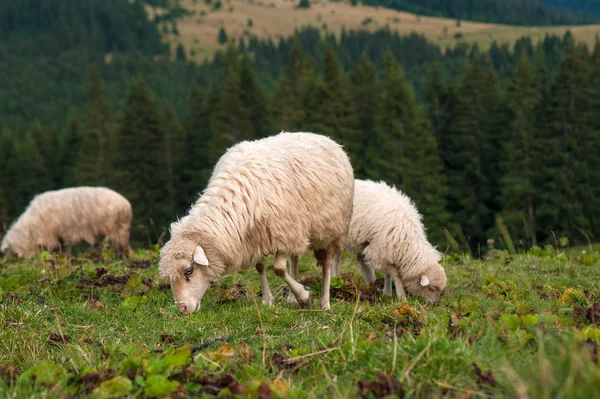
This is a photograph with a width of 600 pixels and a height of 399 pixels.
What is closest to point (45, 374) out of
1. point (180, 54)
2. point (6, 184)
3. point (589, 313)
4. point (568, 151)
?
point (589, 313)

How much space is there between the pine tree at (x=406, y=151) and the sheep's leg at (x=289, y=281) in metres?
33.5

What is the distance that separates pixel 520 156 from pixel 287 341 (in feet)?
127

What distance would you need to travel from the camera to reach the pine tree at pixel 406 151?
40688 millimetres

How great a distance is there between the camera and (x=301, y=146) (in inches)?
287

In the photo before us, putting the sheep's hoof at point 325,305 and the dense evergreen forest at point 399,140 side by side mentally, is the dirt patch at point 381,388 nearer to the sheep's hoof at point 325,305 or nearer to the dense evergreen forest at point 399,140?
the sheep's hoof at point 325,305

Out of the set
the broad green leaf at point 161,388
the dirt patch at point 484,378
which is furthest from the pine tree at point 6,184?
the dirt patch at point 484,378

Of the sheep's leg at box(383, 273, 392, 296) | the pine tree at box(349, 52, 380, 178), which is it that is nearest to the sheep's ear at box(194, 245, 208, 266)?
the sheep's leg at box(383, 273, 392, 296)

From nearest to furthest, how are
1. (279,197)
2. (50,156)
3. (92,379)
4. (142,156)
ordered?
(92,379) → (279,197) → (142,156) → (50,156)

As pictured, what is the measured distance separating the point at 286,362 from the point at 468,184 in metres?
Result: 41.8

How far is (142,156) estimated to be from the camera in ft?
151

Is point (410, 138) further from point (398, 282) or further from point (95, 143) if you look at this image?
point (398, 282)

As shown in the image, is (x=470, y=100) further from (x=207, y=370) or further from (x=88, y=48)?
(x=88, y=48)

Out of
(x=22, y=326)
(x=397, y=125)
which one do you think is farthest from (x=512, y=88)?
(x=22, y=326)

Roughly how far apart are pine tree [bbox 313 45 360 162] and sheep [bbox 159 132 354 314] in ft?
118
